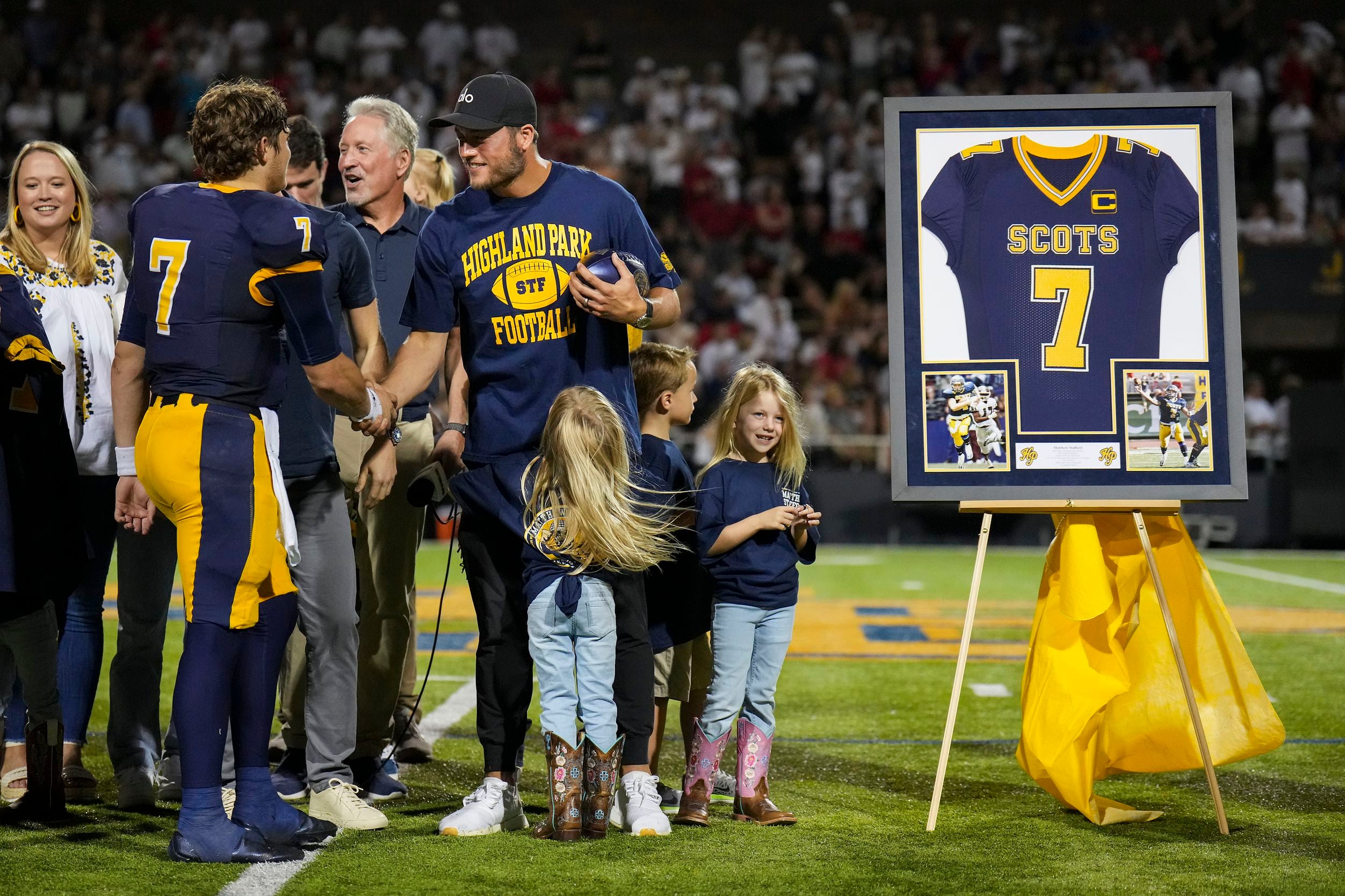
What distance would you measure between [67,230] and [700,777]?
256 centimetres

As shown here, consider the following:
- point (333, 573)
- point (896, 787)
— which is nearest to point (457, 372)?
point (333, 573)

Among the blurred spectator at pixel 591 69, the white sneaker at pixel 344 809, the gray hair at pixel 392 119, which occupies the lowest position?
the white sneaker at pixel 344 809

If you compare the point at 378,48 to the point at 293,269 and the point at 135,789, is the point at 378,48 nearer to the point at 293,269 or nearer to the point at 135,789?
the point at 135,789

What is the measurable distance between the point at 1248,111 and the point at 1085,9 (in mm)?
3356

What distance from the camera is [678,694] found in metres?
4.34

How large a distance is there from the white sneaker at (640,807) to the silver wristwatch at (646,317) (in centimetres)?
121

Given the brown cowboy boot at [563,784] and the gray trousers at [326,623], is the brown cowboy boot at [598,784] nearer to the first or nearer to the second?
the brown cowboy boot at [563,784]

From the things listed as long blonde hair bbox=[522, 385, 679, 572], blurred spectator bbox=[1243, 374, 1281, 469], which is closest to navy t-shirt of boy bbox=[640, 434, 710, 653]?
long blonde hair bbox=[522, 385, 679, 572]

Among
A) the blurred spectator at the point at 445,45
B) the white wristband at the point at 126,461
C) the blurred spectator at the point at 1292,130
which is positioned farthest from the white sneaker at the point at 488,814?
the blurred spectator at the point at 445,45

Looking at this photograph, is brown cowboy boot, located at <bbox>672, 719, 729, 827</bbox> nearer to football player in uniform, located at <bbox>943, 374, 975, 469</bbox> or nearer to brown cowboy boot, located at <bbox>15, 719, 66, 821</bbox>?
football player in uniform, located at <bbox>943, 374, 975, 469</bbox>

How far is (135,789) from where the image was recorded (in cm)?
415

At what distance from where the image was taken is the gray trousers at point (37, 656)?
153 inches

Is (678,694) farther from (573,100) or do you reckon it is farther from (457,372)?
(573,100)

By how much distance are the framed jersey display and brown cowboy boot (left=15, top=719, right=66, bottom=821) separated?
94.8 inches
